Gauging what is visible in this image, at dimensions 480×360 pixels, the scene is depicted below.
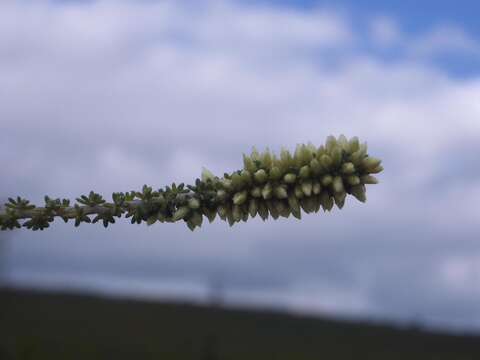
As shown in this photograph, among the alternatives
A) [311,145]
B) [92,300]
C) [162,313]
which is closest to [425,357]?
[162,313]

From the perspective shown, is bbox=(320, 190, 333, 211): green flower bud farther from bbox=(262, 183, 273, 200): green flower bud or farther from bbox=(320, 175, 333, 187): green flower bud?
bbox=(262, 183, 273, 200): green flower bud

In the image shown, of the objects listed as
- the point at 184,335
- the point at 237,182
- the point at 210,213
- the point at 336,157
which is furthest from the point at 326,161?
the point at 184,335

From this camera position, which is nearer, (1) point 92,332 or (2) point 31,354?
(2) point 31,354

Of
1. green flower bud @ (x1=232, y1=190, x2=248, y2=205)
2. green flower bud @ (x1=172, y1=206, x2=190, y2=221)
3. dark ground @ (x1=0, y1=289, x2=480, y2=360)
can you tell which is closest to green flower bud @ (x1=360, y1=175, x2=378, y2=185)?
green flower bud @ (x1=232, y1=190, x2=248, y2=205)

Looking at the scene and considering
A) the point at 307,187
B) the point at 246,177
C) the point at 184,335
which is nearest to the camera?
the point at 307,187

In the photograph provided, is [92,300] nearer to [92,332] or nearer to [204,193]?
[92,332]

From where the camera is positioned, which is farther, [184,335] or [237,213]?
[184,335]

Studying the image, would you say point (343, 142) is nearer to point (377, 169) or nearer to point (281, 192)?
point (377, 169)
